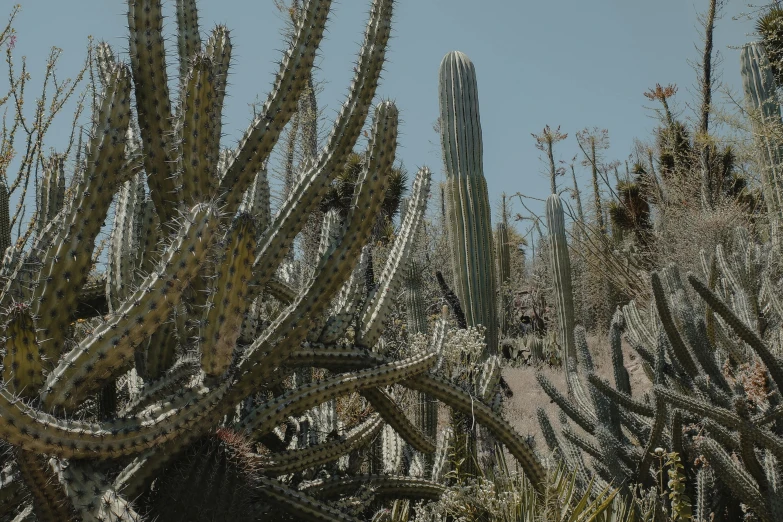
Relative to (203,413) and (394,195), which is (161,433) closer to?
(203,413)

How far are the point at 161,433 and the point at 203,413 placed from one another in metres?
0.19

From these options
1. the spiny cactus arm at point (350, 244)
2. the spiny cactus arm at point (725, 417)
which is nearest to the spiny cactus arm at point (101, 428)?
the spiny cactus arm at point (350, 244)

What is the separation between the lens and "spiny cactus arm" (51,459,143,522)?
2396 mm

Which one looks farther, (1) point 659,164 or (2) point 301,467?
(1) point 659,164

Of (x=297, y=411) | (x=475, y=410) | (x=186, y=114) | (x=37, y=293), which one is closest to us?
(x=37, y=293)

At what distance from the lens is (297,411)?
11.5 feet

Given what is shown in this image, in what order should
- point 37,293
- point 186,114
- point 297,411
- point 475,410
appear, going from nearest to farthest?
point 37,293 → point 186,114 → point 297,411 → point 475,410

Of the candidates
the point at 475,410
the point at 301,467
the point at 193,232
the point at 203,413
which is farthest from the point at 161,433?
the point at 475,410

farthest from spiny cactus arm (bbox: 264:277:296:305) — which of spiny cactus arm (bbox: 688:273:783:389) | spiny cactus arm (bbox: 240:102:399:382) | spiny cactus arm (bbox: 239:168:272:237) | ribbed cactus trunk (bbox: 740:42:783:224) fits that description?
ribbed cactus trunk (bbox: 740:42:783:224)

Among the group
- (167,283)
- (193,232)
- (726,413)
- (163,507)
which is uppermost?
(193,232)

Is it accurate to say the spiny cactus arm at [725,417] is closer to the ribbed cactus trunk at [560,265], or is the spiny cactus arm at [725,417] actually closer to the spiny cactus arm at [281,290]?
the spiny cactus arm at [281,290]

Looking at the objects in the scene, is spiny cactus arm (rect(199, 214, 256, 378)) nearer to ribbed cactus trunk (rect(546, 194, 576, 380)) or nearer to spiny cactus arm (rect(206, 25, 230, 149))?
spiny cactus arm (rect(206, 25, 230, 149))

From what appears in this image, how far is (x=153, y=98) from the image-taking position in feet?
11.1

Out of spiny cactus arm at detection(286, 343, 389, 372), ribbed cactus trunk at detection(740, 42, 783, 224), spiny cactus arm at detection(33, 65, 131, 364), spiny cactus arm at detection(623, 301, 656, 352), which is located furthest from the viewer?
ribbed cactus trunk at detection(740, 42, 783, 224)
